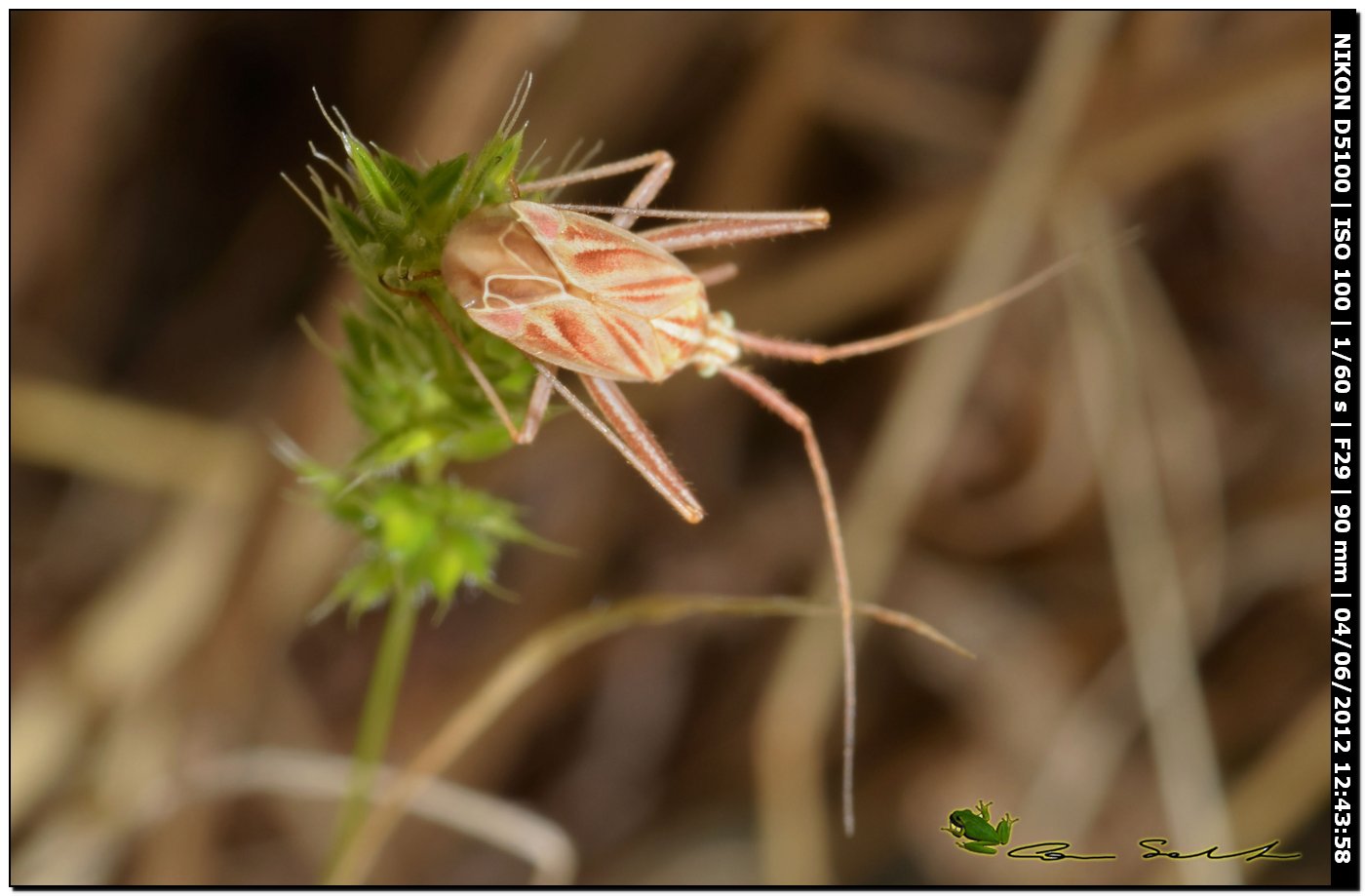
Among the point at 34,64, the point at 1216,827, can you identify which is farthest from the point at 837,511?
the point at 34,64

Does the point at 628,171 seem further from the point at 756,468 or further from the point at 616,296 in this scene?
the point at 756,468

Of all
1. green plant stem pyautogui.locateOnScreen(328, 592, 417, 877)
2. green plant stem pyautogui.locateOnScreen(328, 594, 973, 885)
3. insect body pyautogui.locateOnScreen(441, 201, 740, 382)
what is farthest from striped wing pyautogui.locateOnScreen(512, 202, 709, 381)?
green plant stem pyautogui.locateOnScreen(328, 592, 417, 877)

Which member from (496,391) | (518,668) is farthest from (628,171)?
(518,668)

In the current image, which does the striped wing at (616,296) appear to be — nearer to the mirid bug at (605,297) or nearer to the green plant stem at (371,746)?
the mirid bug at (605,297)

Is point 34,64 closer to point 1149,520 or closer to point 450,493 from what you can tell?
point 450,493

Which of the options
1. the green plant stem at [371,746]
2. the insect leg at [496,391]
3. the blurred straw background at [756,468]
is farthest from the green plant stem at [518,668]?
the blurred straw background at [756,468]
